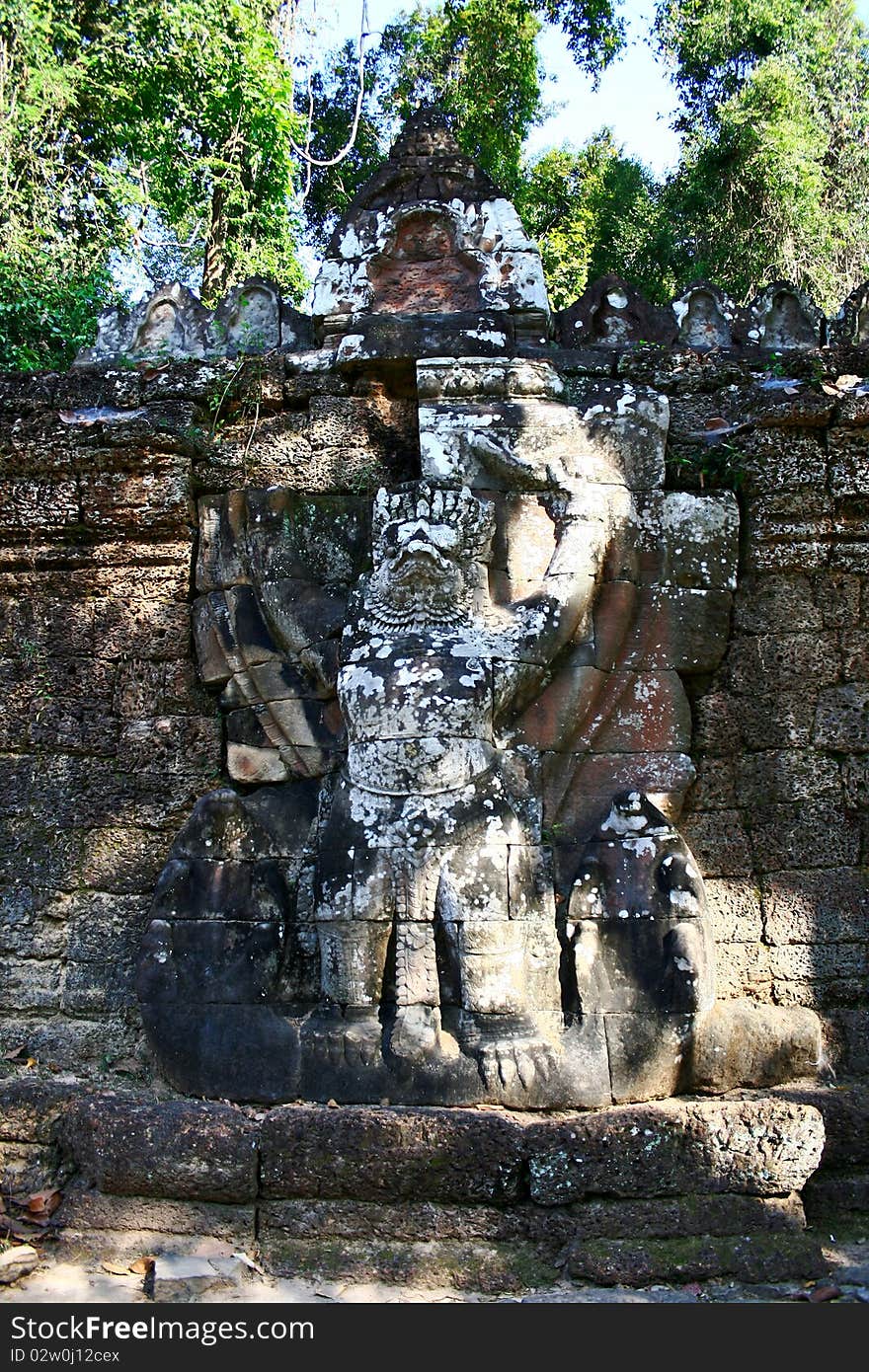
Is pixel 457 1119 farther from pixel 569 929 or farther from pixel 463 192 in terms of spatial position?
Result: pixel 463 192

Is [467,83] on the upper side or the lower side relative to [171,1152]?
upper

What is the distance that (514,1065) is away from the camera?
4.28 metres

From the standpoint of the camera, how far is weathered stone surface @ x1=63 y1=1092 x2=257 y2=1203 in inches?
162

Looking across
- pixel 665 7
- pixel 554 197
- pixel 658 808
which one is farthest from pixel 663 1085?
pixel 665 7

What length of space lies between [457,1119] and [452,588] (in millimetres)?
1986

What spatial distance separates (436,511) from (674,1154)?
2536mm

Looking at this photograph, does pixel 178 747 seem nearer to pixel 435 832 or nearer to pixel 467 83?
pixel 435 832

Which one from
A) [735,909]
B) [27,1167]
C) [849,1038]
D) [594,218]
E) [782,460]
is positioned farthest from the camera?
[594,218]

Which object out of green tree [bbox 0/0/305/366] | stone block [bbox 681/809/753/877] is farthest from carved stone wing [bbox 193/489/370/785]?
green tree [bbox 0/0/305/366]

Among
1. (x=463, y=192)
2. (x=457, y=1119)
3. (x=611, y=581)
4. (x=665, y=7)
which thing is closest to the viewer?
(x=457, y=1119)

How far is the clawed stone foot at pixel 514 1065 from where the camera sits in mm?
4262

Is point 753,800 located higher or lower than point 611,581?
lower

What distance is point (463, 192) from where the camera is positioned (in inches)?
226

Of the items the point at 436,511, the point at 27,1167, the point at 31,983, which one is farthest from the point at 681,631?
the point at 27,1167
